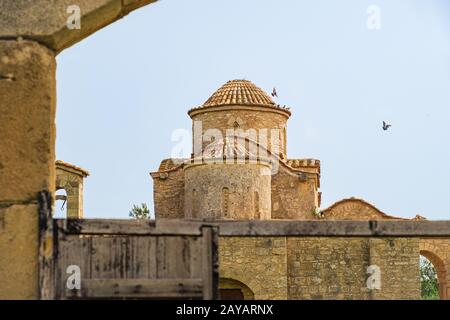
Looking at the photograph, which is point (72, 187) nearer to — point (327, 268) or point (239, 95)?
point (327, 268)

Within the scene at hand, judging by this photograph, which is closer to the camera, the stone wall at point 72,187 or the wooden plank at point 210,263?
the wooden plank at point 210,263

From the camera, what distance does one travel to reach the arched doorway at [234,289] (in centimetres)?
1927

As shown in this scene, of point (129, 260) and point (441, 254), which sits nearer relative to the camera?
point (129, 260)

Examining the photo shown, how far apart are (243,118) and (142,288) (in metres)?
24.0

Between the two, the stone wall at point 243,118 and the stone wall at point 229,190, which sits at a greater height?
the stone wall at point 243,118

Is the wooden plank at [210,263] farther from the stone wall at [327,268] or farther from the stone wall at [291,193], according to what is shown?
the stone wall at [291,193]

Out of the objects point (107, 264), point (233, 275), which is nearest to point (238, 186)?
point (233, 275)

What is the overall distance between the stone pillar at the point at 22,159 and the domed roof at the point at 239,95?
23920 millimetres

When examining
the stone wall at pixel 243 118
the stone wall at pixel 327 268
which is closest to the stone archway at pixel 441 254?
the stone wall at pixel 243 118

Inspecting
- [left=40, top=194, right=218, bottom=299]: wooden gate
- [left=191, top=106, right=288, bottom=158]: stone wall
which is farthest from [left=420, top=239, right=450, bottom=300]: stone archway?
[left=40, top=194, right=218, bottom=299]: wooden gate

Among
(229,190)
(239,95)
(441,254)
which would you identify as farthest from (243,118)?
(441,254)

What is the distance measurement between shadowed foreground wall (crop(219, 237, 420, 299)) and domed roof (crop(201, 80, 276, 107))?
31.9 feet

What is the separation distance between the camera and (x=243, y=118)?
93.2 feet

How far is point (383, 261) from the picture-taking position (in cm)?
1944
